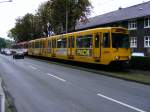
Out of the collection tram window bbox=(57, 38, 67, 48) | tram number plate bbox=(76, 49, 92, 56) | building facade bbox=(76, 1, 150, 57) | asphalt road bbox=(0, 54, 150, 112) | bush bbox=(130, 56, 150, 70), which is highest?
building facade bbox=(76, 1, 150, 57)

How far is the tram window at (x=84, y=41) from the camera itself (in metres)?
31.5

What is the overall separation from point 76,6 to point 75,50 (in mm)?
24829

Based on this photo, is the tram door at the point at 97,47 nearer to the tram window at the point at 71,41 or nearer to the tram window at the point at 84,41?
the tram window at the point at 84,41

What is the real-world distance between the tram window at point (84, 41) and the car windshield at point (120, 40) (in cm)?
337

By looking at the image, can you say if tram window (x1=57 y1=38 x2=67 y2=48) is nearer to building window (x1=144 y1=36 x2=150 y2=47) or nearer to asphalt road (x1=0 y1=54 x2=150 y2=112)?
building window (x1=144 y1=36 x2=150 y2=47)

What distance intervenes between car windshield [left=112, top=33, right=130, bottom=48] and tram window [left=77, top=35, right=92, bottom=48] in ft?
11.1

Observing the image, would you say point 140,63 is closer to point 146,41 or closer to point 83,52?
point 83,52

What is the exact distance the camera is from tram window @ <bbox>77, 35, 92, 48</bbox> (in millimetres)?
31520

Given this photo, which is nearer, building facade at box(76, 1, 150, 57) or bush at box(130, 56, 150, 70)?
bush at box(130, 56, 150, 70)

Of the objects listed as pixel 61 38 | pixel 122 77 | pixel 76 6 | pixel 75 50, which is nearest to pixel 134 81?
pixel 122 77

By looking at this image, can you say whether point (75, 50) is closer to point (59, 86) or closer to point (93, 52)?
point (93, 52)

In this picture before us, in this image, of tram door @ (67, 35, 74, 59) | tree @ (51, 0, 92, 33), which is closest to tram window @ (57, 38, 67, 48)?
tram door @ (67, 35, 74, 59)

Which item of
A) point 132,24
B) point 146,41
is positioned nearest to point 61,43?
point 146,41

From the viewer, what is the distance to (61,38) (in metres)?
41.3
